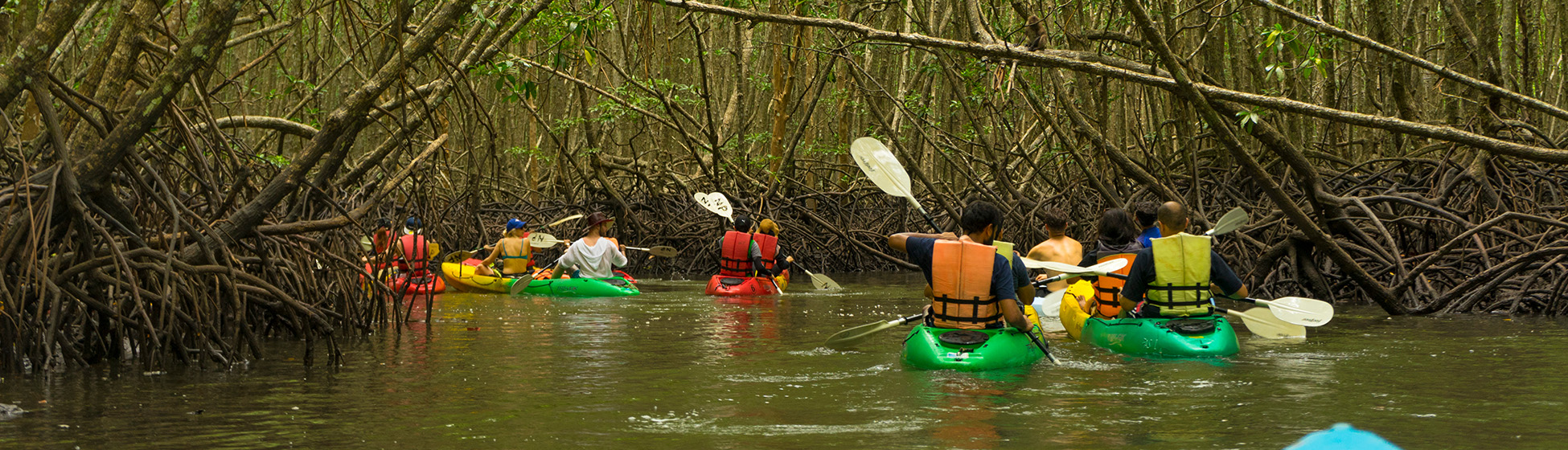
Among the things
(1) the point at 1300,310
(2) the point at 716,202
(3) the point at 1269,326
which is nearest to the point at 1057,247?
(3) the point at 1269,326

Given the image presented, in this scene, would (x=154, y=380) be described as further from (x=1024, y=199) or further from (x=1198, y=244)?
(x=1024, y=199)

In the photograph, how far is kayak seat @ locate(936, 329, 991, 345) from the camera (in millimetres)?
6438

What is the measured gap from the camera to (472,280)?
46.7ft

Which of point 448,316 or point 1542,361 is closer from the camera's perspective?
Result: point 1542,361

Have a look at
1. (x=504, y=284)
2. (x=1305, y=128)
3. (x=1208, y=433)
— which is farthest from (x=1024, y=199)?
(x=1208, y=433)

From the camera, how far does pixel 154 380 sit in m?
5.82

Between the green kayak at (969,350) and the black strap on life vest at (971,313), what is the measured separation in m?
0.05

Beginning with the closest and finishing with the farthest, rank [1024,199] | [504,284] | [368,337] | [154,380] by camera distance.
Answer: [154,380]
[368,337]
[504,284]
[1024,199]

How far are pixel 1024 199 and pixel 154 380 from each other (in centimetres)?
1092

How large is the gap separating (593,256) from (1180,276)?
295 inches

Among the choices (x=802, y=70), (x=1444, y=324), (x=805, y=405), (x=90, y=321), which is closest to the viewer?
(x=805, y=405)

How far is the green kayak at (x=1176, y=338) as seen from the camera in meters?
6.97

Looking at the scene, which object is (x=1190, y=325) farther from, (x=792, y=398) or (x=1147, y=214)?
(x=792, y=398)

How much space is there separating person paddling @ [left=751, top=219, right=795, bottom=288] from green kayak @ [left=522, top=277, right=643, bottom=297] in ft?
4.20
